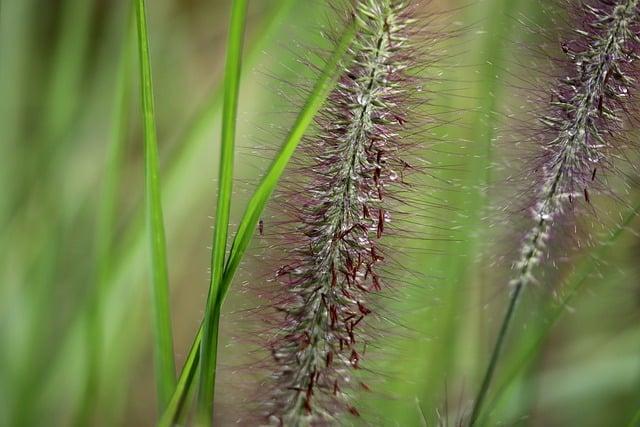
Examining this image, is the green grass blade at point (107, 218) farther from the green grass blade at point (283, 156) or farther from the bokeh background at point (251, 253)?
the green grass blade at point (283, 156)

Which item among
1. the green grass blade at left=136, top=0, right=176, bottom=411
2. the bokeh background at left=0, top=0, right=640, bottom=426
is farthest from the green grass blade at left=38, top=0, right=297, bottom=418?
the green grass blade at left=136, top=0, right=176, bottom=411

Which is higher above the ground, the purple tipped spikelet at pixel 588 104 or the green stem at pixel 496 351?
the purple tipped spikelet at pixel 588 104

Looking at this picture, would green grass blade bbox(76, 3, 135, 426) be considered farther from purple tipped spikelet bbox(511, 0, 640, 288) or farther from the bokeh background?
purple tipped spikelet bbox(511, 0, 640, 288)

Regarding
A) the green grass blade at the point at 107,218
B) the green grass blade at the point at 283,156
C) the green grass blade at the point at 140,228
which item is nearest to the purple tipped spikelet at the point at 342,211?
the green grass blade at the point at 283,156

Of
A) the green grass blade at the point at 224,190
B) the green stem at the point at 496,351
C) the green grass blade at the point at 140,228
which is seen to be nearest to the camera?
the green grass blade at the point at 224,190

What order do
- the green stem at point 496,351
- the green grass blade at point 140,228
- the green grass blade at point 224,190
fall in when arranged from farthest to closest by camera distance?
the green grass blade at point 140,228 < the green stem at point 496,351 < the green grass blade at point 224,190

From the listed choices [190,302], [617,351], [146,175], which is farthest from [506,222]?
[190,302]

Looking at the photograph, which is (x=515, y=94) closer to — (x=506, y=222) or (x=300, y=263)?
(x=506, y=222)
